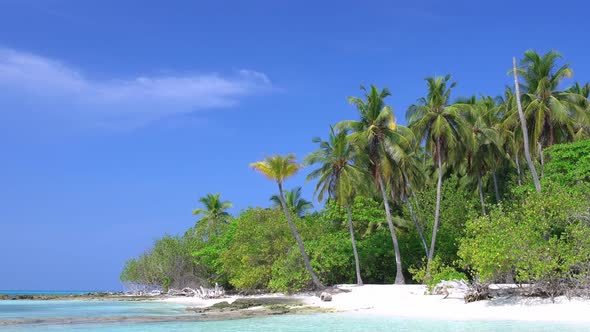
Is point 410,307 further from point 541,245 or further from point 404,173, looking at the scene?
point 404,173

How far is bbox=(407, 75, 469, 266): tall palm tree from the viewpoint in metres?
31.9

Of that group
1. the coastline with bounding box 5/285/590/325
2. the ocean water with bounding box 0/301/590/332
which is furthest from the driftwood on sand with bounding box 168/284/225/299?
the ocean water with bounding box 0/301/590/332

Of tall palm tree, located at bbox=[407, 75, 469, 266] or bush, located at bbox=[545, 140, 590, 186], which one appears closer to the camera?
bush, located at bbox=[545, 140, 590, 186]

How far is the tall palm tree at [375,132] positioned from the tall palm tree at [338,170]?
747 millimetres

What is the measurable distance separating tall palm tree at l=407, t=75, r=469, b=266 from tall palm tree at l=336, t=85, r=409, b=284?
1.31 meters

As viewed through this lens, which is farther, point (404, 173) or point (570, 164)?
point (404, 173)

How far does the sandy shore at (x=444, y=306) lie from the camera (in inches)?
716

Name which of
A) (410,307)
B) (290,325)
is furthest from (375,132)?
(290,325)

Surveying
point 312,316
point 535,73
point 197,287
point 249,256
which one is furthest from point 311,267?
point 197,287

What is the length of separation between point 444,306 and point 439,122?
12.8 metres

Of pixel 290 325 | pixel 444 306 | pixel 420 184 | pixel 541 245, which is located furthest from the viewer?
pixel 420 184

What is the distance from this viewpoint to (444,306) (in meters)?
21.6

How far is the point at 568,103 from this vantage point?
99.2ft

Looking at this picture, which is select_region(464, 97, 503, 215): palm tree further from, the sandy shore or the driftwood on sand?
the driftwood on sand
